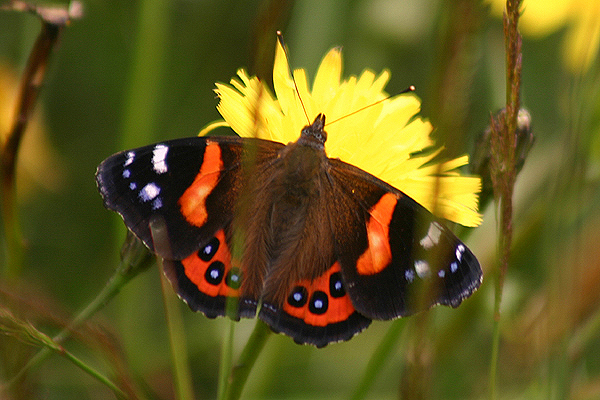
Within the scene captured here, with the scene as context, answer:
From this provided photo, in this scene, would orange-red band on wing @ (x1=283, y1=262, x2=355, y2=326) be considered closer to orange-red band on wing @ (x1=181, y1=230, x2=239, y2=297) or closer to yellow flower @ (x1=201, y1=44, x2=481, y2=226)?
orange-red band on wing @ (x1=181, y1=230, x2=239, y2=297)

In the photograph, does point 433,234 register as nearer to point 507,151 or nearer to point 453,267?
point 453,267

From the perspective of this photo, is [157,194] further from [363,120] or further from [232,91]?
[363,120]

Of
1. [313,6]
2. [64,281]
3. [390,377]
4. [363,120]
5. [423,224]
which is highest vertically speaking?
[313,6]

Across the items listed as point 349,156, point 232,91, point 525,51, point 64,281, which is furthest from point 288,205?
point 525,51

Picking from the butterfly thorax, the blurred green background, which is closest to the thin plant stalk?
the blurred green background

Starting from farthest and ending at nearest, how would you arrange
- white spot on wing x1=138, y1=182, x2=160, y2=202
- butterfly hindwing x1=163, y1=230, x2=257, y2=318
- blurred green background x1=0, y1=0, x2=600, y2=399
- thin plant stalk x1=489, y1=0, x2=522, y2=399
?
white spot on wing x1=138, y1=182, x2=160, y2=202
butterfly hindwing x1=163, y1=230, x2=257, y2=318
blurred green background x1=0, y1=0, x2=600, y2=399
thin plant stalk x1=489, y1=0, x2=522, y2=399

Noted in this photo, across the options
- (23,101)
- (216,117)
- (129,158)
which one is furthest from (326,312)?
(216,117)

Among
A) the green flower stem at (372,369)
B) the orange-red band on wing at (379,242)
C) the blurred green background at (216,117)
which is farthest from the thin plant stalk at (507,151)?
the orange-red band on wing at (379,242)
